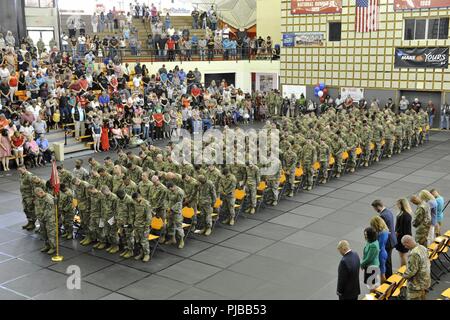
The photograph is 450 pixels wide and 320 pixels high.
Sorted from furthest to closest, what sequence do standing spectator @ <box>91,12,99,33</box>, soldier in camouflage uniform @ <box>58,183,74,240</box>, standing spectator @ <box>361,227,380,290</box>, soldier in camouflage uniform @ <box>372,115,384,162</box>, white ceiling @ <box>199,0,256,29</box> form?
white ceiling @ <box>199,0,256,29</box> → standing spectator @ <box>91,12,99,33</box> → soldier in camouflage uniform @ <box>372,115,384,162</box> → soldier in camouflage uniform @ <box>58,183,74,240</box> → standing spectator @ <box>361,227,380,290</box>

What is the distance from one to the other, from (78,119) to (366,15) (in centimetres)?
1724

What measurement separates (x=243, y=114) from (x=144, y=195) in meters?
18.2

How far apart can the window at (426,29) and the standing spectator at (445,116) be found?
142 inches

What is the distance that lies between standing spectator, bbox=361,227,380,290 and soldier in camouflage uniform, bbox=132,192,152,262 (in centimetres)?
446

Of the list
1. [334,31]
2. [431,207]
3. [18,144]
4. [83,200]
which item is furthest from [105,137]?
[334,31]

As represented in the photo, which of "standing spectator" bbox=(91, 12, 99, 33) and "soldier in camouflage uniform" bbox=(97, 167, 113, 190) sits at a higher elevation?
"standing spectator" bbox=(91, 12, 99, 33)

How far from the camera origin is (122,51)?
31328 millimetres

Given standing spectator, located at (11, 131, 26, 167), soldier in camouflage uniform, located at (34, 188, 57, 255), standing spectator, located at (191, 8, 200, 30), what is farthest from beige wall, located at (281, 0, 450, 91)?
soldier in camouflage uniform, located at (34, 188, 57, 255)

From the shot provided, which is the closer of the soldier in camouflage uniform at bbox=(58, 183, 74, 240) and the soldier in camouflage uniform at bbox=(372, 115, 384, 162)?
the soldier in camouflage uniform at bbox=(58, 183, 74, 240)

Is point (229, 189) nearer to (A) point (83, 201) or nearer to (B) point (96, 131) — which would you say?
(A) point (83, 201)

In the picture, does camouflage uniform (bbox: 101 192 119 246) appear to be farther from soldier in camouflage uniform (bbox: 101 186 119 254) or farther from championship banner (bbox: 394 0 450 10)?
championship banner (bbox: 394 0 450 10)

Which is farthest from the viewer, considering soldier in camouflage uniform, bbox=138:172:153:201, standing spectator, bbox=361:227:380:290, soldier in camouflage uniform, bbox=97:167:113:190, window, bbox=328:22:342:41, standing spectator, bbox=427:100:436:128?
window, bbox=328:22:342:41

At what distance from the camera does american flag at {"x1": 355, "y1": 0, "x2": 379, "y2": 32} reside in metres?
29.7

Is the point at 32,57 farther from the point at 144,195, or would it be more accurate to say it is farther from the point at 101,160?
the point at 144,195
